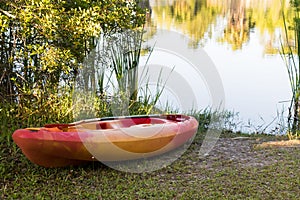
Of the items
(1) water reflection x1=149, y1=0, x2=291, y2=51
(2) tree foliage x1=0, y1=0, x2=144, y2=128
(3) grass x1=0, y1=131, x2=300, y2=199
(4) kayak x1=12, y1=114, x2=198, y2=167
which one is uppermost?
(1) water reflection x1=149, y1=0, x2=291, y2=51


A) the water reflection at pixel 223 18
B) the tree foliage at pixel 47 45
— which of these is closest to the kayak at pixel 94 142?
the tree foliage at pixel 47 45

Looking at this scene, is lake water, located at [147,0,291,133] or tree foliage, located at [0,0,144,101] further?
lake water, located at [147,0,291,133]

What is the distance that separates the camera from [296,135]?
4520 mm

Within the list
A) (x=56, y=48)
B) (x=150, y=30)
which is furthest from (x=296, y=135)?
(x=150, y=30)

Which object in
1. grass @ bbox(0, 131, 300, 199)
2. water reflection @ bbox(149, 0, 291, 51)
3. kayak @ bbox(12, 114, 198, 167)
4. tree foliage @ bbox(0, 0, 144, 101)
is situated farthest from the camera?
water reflection @ bbox(149, 0, 291, 51)

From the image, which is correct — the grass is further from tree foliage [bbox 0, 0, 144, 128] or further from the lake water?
the lake water

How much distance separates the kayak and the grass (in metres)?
0.11

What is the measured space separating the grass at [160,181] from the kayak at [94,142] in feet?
0.36

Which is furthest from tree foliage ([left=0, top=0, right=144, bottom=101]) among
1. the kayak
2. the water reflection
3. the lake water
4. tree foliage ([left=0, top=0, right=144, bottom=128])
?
the water reflection

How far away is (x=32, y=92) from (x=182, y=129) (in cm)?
161

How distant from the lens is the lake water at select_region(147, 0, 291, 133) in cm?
676

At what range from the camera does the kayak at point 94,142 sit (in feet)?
11.3

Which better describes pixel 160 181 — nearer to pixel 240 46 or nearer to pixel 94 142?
pixel 94 142

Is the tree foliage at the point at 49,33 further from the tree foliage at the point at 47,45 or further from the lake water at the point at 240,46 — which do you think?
the lake water at the point at 240,46
